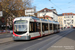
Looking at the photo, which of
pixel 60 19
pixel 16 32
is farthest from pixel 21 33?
pixel 60 19

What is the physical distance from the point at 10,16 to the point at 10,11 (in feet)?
9.13

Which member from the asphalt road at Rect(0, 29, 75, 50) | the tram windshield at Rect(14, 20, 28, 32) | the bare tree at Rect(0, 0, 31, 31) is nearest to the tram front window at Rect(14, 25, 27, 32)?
the tram windshield at Rect(14, 20, 28, 32)

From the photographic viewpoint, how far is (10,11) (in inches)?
1591

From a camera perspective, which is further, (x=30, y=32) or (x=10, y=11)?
(x=10, y=11)

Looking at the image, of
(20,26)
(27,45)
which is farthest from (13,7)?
(27,45)

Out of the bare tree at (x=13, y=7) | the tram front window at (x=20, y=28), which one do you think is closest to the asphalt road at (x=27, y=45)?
the tram front window at (x=20, y=28)

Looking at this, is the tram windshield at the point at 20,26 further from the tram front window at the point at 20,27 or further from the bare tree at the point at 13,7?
the bare tree at the point at 13,7

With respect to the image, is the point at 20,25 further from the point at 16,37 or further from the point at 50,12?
the point at 50,12

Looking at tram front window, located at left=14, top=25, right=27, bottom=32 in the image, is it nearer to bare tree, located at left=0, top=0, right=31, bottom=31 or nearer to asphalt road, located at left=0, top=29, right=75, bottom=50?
asphalt road, located at left=0, top=29, right=75, bottom=50

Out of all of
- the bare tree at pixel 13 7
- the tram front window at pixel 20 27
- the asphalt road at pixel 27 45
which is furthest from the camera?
the bare tree at pixel 13 7

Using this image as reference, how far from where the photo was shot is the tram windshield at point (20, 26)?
16.5 metres

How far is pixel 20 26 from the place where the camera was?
16672 mm

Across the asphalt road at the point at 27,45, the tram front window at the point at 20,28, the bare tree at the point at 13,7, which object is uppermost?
the bare tree at the point at 13,7

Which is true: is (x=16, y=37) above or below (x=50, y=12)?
below
